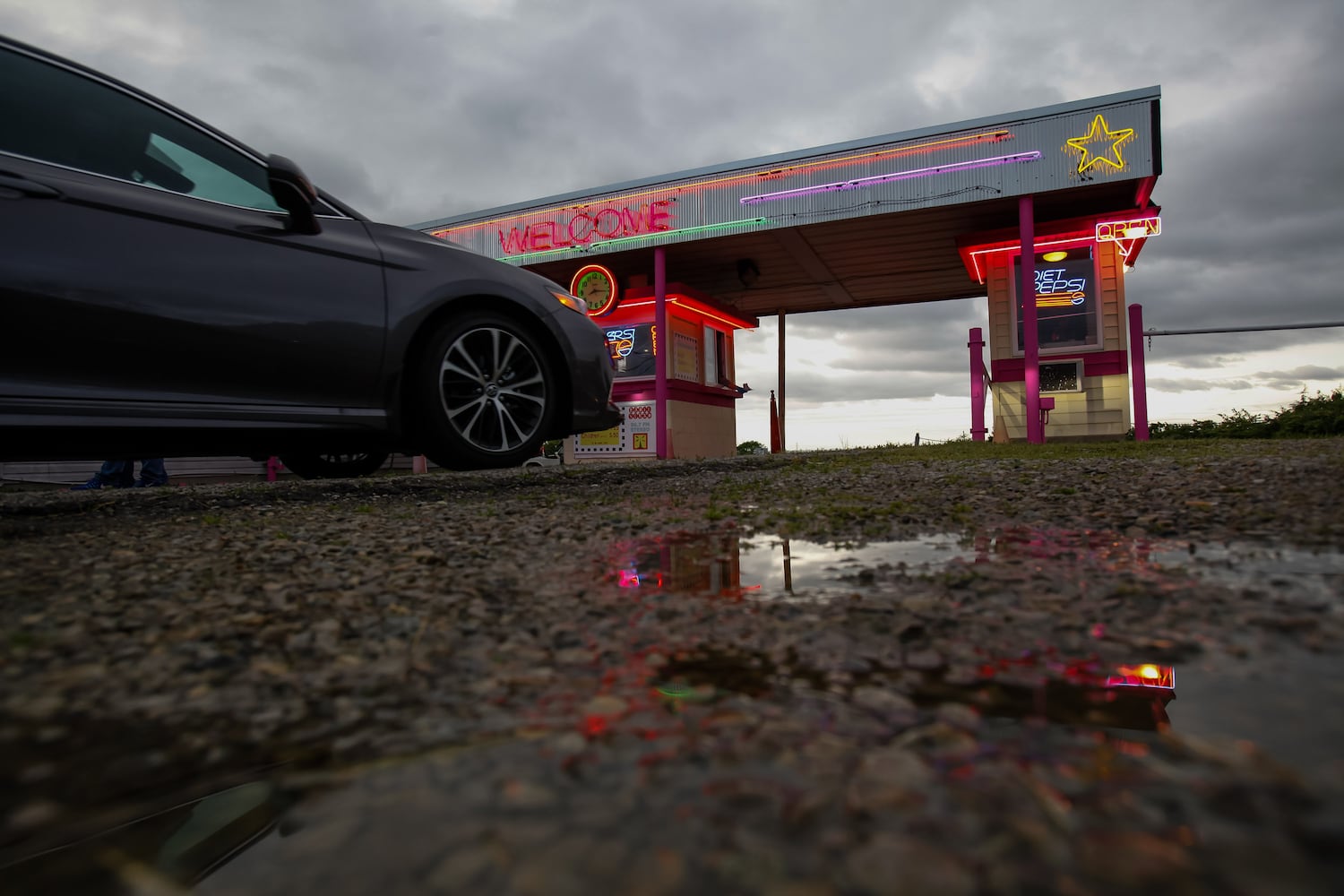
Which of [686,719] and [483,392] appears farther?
[483,392]

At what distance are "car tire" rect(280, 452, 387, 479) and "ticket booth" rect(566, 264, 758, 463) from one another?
7.63m

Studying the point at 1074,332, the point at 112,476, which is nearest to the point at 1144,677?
the point at 112,476

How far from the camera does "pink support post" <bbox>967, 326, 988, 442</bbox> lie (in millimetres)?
12672

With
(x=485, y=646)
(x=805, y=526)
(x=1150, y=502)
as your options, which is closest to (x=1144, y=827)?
(x=485, y=646)

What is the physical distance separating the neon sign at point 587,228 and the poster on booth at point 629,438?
125 inches

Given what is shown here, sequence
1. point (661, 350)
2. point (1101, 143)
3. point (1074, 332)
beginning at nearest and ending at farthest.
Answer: point (1101, 143)
point (1074, 332)
point (661, 350)

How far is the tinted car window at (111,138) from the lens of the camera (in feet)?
9.41

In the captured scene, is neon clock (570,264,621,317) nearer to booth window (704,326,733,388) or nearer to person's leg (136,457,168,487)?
booth window (704,326,733,388)

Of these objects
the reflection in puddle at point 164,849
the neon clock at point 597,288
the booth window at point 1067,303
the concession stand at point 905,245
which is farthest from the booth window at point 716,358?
the reflection in puddle at point 164,849

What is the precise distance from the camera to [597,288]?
1381cm

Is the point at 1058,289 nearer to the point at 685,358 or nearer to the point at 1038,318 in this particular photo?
the point at 1038,318

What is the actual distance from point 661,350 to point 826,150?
434cm

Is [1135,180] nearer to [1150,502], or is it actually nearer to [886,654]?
[1150,502]

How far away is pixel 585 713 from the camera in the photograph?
3.26 feet
